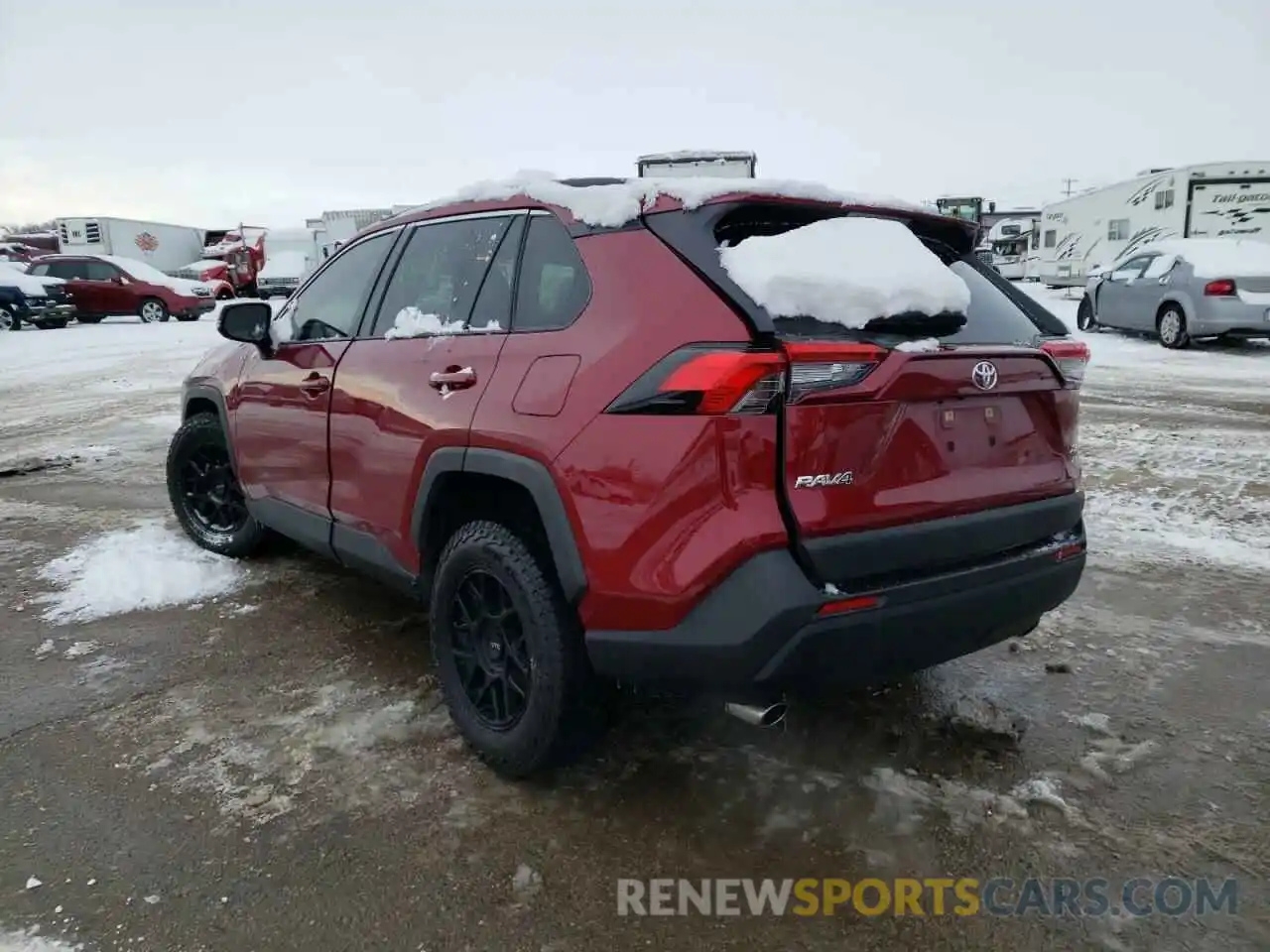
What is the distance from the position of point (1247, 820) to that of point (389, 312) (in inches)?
124

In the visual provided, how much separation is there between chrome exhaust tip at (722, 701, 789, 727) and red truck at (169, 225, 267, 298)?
108ft

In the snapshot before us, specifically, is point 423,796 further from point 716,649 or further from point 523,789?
point 716,649

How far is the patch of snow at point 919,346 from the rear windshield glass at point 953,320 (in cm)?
2

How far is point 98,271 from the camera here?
73.9ft

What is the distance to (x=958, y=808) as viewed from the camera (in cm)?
252

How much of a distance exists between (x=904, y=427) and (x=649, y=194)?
92cm

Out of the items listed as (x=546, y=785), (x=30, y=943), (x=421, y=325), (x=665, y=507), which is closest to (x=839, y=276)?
(x=665, y=507)

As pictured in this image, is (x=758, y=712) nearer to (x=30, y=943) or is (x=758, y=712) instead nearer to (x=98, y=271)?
(x=30, y=943)

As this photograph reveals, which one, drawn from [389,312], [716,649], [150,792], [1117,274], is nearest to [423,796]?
[150,792]

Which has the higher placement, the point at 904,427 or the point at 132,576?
the point at 904,427

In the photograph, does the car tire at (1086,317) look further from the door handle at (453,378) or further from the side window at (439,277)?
the door handle at (453,378)

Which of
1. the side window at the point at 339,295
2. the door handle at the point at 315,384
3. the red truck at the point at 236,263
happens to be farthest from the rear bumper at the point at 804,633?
the red truck at the point at 236,263

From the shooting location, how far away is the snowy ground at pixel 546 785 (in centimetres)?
215

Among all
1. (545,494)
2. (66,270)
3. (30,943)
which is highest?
(66,270)
